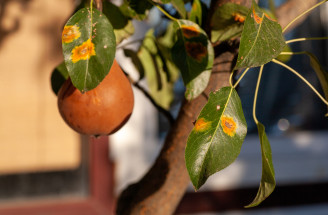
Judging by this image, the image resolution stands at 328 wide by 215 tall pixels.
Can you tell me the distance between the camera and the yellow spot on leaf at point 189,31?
0.53m

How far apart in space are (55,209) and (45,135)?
0.31 meters

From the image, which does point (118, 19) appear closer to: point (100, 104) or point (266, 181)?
point (100, 104)

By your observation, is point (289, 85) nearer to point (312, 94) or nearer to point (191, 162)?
point (312, 94)

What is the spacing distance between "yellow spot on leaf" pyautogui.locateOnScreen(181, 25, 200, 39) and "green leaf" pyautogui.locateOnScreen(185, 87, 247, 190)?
108mm

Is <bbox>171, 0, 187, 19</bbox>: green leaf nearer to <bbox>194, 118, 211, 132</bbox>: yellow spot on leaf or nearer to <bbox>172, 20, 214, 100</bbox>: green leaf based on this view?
<bbox>172, 20, 214, 100</bbox>: green leaf

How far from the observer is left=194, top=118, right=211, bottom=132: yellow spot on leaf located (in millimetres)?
420

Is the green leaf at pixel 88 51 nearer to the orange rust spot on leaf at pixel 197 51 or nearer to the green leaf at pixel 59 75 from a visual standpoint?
the orange rust spot on leaf at pixel 197 51

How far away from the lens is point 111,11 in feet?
1.96

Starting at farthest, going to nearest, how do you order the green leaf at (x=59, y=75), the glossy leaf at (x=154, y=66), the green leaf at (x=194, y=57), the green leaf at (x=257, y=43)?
the glossy leaf at (x=154, y=66)
the green leaf at (x=59, y=75)
the green leaf at (x=194, y=57)
the green leaf at (x=257, y=43)

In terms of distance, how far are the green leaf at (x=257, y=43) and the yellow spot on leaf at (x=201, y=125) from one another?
0.06 metres

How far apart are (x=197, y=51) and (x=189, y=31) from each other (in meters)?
0.02

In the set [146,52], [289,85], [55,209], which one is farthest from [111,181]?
[146,52]

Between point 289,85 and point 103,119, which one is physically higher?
point 103,119

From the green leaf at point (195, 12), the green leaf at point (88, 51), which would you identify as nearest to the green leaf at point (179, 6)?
the green leaf at point (195, 12)
